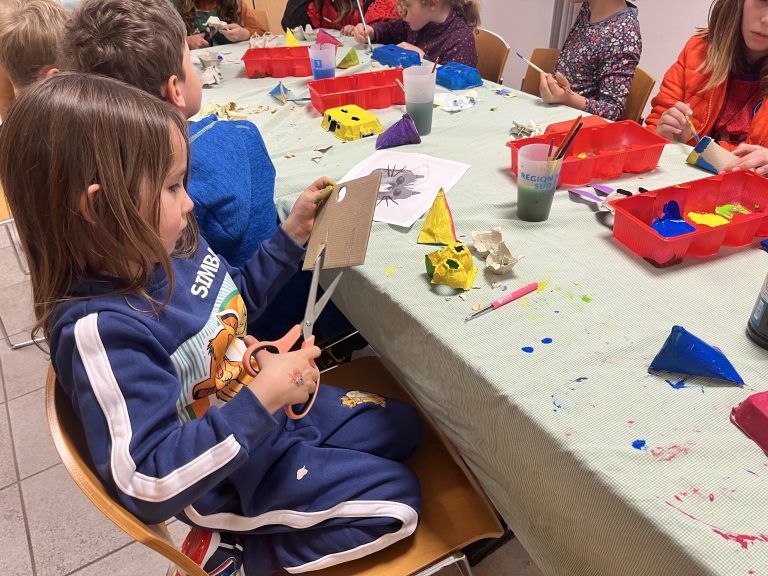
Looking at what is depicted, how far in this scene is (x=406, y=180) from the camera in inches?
44.8

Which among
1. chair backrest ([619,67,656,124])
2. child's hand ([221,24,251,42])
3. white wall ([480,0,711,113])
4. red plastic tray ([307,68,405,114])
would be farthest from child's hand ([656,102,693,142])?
child's hand ([221,24,251,42])

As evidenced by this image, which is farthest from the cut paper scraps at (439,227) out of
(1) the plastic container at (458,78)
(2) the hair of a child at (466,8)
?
(2) the hair of a child at (466,8)

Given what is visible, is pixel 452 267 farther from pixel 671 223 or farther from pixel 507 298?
pixel 671 223

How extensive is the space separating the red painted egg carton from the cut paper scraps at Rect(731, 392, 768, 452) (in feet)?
1.02

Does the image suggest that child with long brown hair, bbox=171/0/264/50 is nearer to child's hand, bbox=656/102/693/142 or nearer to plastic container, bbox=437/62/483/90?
plastic container, bbox=437/62/483/90

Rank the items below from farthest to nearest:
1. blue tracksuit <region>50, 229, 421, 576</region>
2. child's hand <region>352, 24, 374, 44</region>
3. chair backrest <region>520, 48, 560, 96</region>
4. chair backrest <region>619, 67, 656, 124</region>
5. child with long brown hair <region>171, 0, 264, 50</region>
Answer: child with long brown hair <region>171, 0, 264, 50</region>, child's hand <region>352, 24, 374, 44</region>, chair backrest <region>520, 48, 560, 96</region>, chair backrest <region>619, 67, 656, 124</region>, blue tracksuit <region>50, 229, 421, 576</region>

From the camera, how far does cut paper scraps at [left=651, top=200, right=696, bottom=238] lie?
0.84 metres

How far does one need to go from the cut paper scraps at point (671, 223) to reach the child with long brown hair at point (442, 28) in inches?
60.3

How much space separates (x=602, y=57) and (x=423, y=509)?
1668 millimetres

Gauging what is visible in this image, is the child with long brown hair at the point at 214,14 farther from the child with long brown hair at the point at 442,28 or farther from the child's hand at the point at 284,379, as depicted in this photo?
the child's hand at the point at 284,379

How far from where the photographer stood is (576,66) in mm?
1887

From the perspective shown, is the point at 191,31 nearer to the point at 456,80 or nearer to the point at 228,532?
the point at 456,80

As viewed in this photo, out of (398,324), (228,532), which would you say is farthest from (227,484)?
(398,324)

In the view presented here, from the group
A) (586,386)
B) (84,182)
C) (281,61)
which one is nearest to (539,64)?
(281,61)
